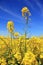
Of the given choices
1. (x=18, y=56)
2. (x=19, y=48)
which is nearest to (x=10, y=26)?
(x=19, y=48)

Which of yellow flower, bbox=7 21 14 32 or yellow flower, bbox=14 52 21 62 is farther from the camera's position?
yellow flower, bbox=7 21 14 32

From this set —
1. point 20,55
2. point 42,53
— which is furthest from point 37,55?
point 20,55

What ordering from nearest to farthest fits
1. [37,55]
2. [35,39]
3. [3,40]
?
[35,39], [37,55], [3,40]

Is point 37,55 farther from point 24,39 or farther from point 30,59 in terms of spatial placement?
point 30,59

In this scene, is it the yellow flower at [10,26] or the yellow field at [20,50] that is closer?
the yellow field at [20,50]

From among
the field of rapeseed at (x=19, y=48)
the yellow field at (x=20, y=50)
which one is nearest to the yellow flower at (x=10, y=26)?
the field of rapeseed at (x=19, y=48)

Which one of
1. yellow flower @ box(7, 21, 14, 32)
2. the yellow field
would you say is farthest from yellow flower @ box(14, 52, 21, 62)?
yellow flower @ box(7, 21, 14, 32)

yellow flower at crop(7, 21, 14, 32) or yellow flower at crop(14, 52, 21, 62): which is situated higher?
yellow flower at crop(7, 21, 14, 32)

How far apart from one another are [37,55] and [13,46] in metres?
0.72

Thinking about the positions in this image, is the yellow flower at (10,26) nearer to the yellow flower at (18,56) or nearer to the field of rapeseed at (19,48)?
the field of rapeseed at (19,48)

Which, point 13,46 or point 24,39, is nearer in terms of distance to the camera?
point 24,39

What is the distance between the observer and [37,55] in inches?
165

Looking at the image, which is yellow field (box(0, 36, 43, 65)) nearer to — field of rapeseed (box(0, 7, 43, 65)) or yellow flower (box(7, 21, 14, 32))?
field of rapeseed (box(0, 7, 43, 65))

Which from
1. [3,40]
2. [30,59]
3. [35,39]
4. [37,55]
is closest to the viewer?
[30,59]
